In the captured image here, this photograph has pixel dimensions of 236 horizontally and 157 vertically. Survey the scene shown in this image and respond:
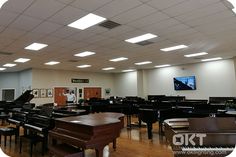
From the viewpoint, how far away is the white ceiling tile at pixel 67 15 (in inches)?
153

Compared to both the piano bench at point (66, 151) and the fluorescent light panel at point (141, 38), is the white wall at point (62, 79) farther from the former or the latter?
the piano bench at point (66, 151)

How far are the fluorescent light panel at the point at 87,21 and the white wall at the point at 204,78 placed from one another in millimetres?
8422

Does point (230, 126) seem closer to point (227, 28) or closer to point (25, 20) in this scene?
point (227, 28)

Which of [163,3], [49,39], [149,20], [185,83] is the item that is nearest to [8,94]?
[49,39]

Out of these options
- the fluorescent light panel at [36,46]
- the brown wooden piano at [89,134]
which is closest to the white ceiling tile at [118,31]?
the fluorescent light panel at [36,46]

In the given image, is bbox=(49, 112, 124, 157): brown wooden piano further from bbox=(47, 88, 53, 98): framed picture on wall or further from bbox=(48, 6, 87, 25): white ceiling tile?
bbox=(47, 88, 53, 98): framed picture on wall

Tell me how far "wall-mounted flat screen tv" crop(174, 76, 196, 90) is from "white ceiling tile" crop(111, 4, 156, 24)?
8.14m

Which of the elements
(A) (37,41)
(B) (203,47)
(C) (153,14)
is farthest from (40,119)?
(B) (203,47)

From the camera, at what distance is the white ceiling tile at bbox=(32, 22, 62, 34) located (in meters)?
4.62

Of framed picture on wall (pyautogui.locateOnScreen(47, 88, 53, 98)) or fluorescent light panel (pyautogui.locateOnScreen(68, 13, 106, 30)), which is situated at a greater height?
fluorescent light panel (pyautogui.locateOnScreen(68, 13, 106, 30))

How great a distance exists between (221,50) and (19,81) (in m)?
13.3

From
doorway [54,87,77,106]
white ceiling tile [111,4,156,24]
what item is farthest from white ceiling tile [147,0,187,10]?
doorway [54,87,77,106]

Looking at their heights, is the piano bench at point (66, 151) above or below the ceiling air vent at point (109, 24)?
below

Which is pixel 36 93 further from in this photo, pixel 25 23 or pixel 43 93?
pixel 25 23
